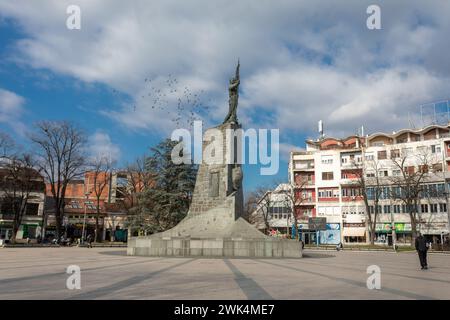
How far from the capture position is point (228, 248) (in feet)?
75.0

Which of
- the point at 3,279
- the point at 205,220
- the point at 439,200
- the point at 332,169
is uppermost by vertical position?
the point at 332,169

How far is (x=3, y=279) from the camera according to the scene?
11109mm

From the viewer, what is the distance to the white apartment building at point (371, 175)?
184ft

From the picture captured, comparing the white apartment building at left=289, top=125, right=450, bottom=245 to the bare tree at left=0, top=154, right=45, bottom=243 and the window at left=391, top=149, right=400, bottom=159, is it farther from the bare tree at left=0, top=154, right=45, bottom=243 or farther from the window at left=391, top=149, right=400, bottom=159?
the bare tree at left=0, top=154, right=45, bottom=243

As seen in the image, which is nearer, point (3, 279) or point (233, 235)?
point (3, 279)

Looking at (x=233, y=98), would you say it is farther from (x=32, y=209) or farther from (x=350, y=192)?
(x=32, y=209)

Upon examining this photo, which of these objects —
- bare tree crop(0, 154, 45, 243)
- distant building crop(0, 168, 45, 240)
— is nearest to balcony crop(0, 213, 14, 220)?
distant building crop(0, 168, 45, 240)

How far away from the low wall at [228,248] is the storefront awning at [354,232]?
4246 centimetres

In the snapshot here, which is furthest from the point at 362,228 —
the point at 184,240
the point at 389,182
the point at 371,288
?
the point at 371,288

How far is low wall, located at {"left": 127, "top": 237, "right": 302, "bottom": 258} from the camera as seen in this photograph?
22.8m

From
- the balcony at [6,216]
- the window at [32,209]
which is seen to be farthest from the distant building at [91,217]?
the balcony at [6,216]
